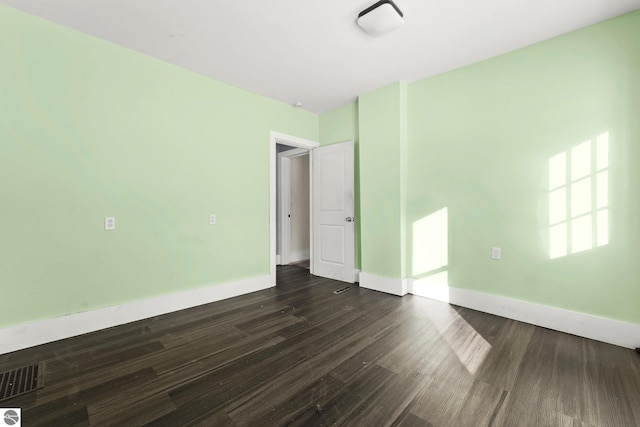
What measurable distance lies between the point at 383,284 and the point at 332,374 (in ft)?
6.21

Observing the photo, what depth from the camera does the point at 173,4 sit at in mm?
2029

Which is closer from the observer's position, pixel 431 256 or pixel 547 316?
pixel 547 316

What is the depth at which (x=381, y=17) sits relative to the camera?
2109 mm

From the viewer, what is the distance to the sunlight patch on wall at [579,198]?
2.27 meters

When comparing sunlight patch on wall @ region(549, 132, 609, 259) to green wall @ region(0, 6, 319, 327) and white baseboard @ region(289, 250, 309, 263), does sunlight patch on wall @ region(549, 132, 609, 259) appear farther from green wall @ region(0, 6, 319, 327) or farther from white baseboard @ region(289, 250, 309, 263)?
white baseboard @ region(289, 250, 309, 263)

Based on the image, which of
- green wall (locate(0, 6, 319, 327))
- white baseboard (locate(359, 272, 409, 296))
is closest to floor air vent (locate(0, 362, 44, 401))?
green wall (locate(0, 6, 319, 327))

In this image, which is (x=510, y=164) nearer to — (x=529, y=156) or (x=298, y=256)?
(x=529, y=156)

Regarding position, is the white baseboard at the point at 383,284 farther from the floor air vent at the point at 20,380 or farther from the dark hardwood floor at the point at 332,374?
the floor air vent at the point at 20,380

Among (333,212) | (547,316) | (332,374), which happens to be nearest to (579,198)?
(547,316)

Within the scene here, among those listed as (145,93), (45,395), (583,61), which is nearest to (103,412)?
(45,395)

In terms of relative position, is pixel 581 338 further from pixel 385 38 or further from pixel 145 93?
pixel 145 93

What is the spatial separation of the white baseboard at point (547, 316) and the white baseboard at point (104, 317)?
2.58 metres

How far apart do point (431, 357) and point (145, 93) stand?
353 cm

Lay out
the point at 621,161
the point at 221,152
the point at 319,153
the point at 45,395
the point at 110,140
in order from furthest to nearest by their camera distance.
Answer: the point at 319,153
the point at 221,152
the point at 110,140
the point at 621,161
the point at 45,395
